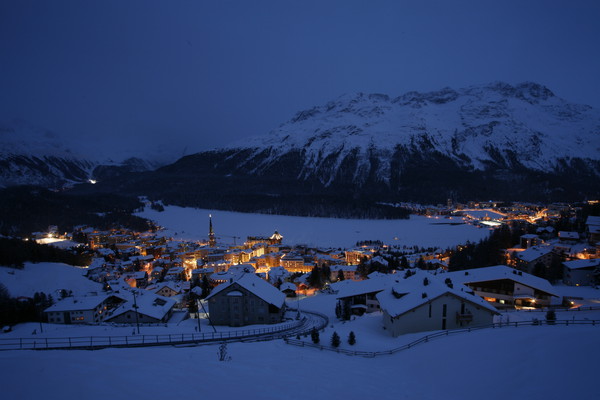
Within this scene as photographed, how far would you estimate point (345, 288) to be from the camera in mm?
31188

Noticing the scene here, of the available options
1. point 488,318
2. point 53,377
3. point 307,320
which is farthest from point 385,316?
point 53,377

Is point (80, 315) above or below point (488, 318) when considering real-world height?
below

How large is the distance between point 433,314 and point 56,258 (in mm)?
54200

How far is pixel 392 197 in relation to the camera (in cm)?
19475

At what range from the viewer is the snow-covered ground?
116ft

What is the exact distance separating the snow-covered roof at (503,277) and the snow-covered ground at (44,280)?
41525 millimetres

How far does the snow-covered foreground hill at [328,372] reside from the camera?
8.20 metres

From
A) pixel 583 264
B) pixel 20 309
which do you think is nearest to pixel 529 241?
pixel 583 264

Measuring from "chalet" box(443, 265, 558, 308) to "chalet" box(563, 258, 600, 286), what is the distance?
9873mm

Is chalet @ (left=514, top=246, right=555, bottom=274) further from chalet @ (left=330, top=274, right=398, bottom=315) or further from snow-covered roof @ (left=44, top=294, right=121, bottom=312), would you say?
snow-covered roof @ (left=44, top=294, right=121, bottom=312)

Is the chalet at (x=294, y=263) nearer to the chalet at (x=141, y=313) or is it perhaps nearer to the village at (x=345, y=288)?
the village at (x=345, y=288)

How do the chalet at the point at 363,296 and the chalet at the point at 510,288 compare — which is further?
the chalet at the point at 363,296

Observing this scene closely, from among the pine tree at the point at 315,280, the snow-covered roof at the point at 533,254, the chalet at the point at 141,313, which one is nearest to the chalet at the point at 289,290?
the pine tree at the point at 315,280

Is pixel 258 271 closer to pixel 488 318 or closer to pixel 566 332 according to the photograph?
pixel 488 318
